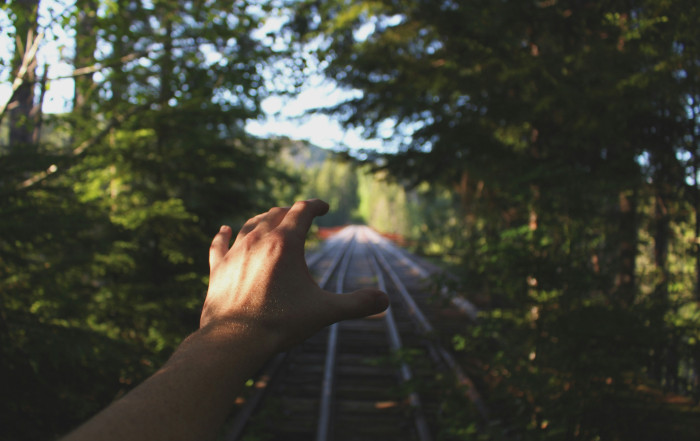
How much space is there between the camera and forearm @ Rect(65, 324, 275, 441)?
0.83 m

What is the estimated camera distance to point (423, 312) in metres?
9.87

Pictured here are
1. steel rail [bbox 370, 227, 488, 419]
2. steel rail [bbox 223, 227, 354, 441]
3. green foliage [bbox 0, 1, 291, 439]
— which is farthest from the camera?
steel rail [bbox 370, 227, 488, 419]

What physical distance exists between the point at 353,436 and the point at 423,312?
18.9ft

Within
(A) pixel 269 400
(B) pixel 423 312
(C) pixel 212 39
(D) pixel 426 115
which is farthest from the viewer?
(B) pixel 423 312

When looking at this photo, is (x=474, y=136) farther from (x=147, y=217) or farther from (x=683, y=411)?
(x=147, y=217)

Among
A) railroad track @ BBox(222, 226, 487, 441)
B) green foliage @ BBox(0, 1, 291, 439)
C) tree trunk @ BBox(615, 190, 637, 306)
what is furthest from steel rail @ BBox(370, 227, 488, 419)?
green foliage @ BBox(0, 1, 291, 439)

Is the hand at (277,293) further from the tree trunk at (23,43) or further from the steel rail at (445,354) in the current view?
the steel rail at (445,354)

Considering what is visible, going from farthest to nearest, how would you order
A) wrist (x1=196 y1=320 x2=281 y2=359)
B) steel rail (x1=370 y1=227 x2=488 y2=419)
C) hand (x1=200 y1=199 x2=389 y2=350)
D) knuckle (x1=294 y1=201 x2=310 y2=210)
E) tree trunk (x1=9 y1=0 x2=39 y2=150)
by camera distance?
steel rail (x1=370 y1=227 x2=488 y2=419) < tree trunk (x1=9 y1=0 x2=39 y2=150) < knuckle (x1=294 y1=201 x2=310 y2=210) < hand (x1=200 y1=199 x2=389 y2=350) < wrist (x1=196 y1=320 x2=281 y2=359)

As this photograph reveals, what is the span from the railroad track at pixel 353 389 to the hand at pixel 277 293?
10.5 feet

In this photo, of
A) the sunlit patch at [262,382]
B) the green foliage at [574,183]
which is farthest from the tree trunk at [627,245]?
the sunlit patch at [262,382]

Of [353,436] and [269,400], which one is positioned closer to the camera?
[353,436]

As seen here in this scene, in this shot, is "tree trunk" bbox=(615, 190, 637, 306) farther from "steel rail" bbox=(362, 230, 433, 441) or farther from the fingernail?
the fingernail

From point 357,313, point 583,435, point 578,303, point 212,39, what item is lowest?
point 583,435

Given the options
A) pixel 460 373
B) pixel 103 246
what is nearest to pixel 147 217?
pixel 103 246
